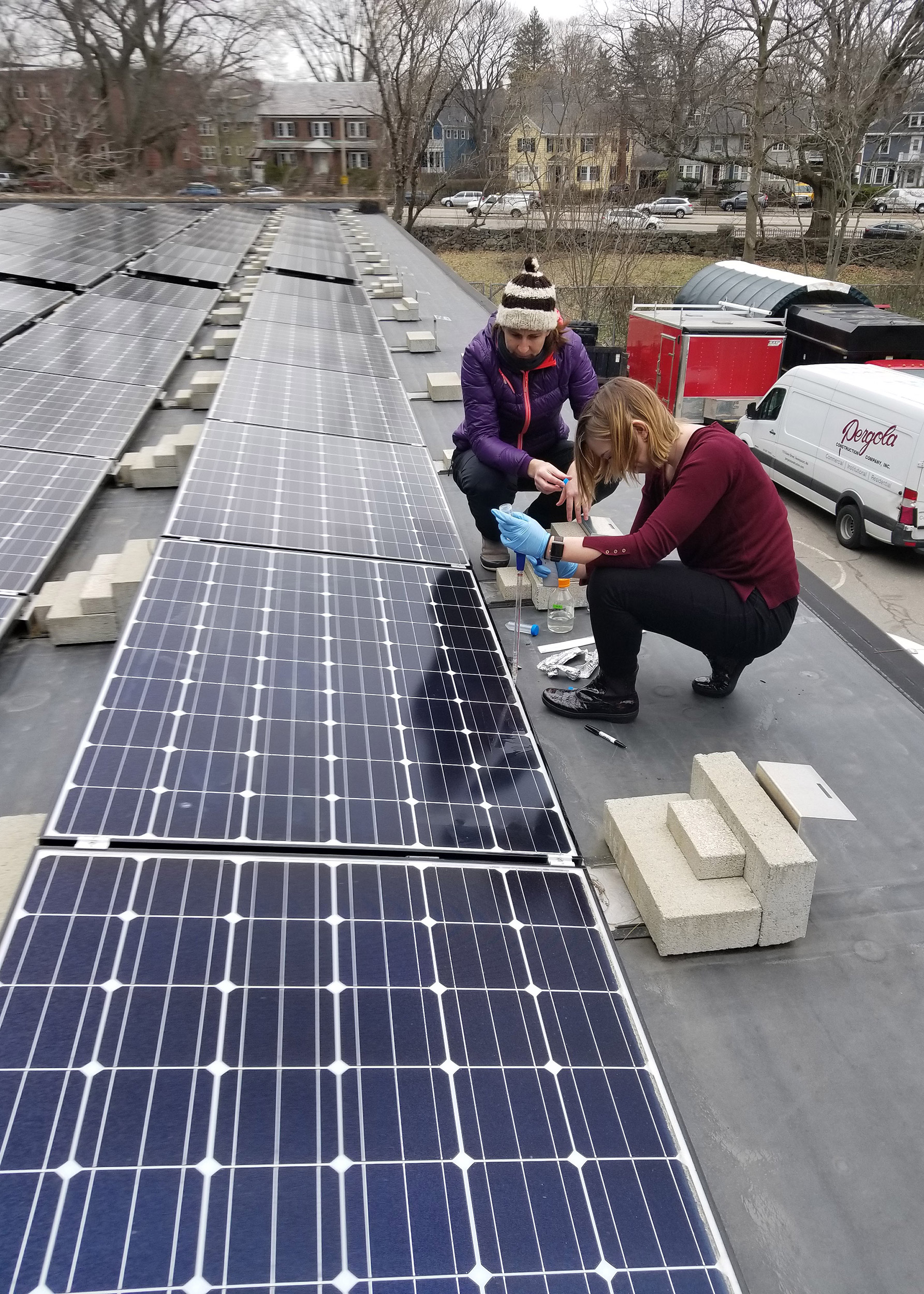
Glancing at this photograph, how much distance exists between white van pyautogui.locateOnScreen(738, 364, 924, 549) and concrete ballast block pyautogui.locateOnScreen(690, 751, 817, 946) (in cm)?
1185

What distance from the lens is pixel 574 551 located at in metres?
4.23

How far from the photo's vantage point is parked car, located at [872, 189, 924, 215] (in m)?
49.5

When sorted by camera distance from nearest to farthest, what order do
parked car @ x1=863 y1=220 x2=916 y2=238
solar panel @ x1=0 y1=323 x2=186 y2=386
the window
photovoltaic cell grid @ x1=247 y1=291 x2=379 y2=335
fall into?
solar panel @ x1=0 y1=323 x2=186 y2=386 → photovoltaic cell grid @ x1=247 y1=291 x2=379 y2=335 → the window → parked car @ x1=863 y1=220 x2=916 y2=238

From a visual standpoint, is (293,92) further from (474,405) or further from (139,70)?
(474,405)

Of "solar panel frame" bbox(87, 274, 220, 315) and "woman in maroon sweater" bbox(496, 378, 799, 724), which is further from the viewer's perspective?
"solar panel frame" bbox(87, 274, 220, 315)

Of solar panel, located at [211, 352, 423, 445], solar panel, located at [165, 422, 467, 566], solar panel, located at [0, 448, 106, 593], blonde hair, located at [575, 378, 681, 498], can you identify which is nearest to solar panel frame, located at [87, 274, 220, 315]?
solar panel, located at [211, 352, 423, 445]

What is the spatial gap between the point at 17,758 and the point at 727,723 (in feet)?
11.3

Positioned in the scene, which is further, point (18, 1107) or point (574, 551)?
point (574, 551)

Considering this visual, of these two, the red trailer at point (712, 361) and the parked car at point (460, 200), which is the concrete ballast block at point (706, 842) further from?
the parked car at point (460, 200)

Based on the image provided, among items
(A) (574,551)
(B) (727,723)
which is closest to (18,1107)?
(A) (574,551)

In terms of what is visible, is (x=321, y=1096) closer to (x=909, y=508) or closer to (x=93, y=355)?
(x=93, y=355)

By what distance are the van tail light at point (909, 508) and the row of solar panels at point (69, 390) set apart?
10491 millimetres

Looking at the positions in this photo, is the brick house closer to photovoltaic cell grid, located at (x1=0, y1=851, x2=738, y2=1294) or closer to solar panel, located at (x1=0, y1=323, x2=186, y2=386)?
solar panel, located at (x1=0, y1=323, x2=186, y2=386)

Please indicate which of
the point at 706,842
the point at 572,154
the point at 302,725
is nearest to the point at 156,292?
the point at 302,725
